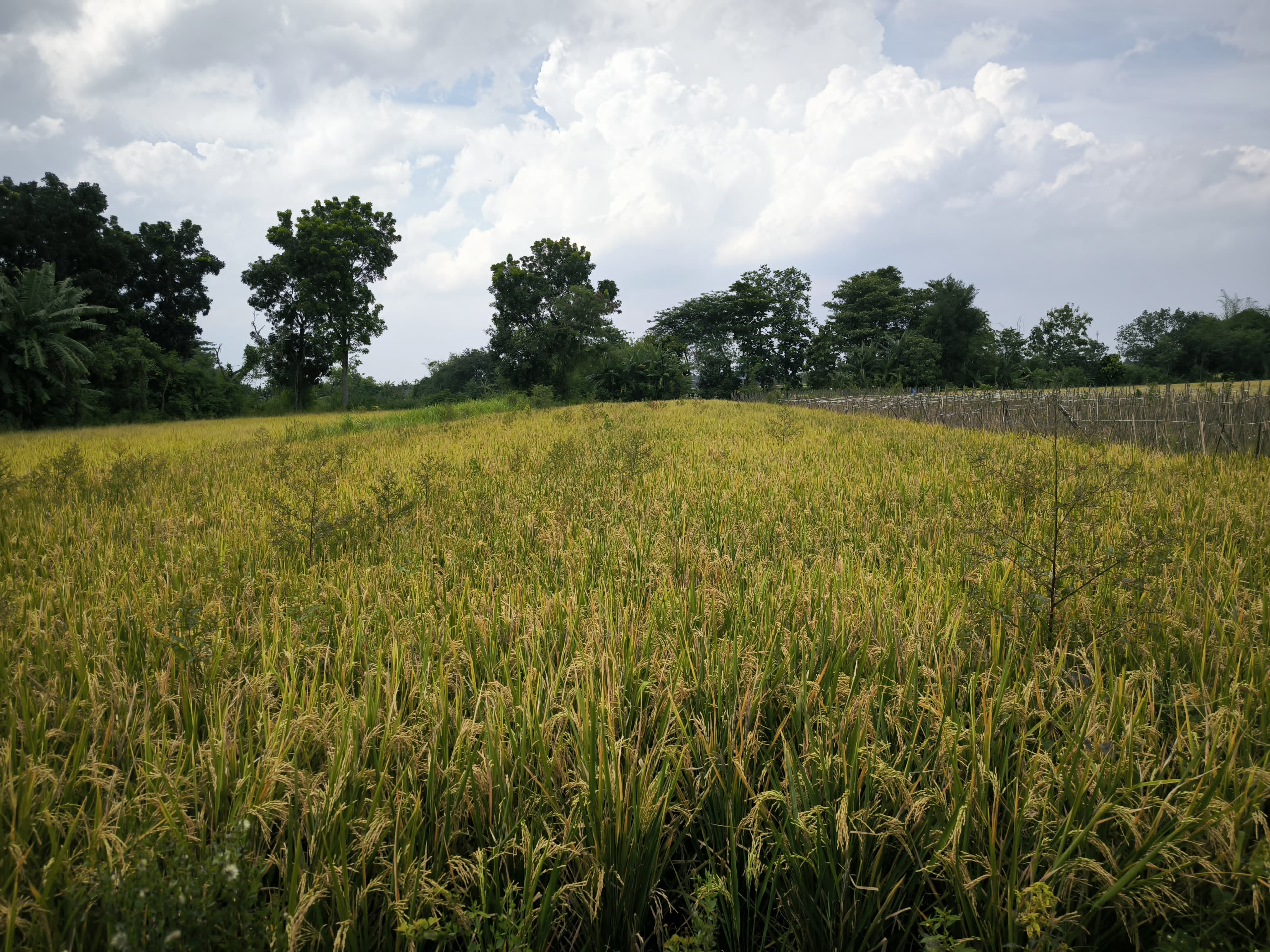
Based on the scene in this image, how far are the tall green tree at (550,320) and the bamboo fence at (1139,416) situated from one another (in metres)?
23.2

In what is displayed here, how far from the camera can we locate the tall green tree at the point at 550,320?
34906 millimetres

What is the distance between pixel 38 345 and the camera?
1667 centimetres

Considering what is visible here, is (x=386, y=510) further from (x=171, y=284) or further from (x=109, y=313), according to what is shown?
(x=171, y=284)

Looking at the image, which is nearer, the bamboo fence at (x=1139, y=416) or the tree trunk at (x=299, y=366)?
the bamboo fence at (x=1139, y=416)

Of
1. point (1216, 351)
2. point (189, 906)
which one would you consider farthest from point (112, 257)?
point (1216, 351)

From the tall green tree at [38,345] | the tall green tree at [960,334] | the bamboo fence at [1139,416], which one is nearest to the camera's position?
the bamboo fence at [1139,416]

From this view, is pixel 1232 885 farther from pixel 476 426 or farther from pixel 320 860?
pixel 476 426

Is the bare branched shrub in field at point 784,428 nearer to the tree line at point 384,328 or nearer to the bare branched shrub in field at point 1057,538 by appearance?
the bare branched shrub in field at point 1057,538

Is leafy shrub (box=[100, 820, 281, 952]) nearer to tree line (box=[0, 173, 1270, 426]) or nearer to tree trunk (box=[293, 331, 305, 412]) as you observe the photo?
tree line (box=[0, 173, 1270, 426])

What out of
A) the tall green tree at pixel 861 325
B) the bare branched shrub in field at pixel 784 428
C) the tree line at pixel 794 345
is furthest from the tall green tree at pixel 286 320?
the tall green tree at pixel 861 325

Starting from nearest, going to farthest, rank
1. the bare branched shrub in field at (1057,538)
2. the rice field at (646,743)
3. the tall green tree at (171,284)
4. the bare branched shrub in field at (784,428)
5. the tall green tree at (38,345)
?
the rice field at (646,743), the bare branched shrub in field at (1057,538), the bare branched shrub in field at (784,428), the tall green tree at (38,345), the tall green tree at (171,284)

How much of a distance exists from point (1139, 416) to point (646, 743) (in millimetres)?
11208

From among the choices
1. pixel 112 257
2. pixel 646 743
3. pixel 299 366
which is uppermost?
pixel 112 257

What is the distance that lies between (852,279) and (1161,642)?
57.8m
